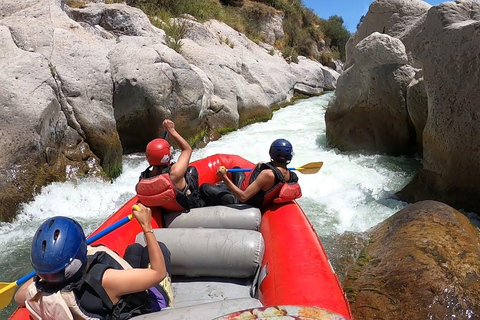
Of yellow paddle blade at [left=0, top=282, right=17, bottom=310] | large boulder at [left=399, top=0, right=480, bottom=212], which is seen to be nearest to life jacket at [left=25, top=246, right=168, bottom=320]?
yellow paddle blade at [left=0, top=282, right=17, bottom=310]

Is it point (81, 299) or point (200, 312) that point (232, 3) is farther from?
point (81, 299)

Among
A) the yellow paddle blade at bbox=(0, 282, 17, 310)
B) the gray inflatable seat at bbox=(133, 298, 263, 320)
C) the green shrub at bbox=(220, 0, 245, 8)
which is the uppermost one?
the gray inflatable seat at bbox=(133, 298, 263, 320)

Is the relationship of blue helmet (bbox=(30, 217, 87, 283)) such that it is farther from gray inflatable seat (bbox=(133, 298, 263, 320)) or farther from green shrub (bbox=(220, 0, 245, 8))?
green shrub (bbox=(220, 0, 245, 8))

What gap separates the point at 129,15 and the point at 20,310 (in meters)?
7.91

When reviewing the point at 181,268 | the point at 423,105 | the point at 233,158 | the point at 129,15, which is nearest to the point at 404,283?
the point at 181,268

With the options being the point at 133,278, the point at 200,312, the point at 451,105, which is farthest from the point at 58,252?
the point at 451,105

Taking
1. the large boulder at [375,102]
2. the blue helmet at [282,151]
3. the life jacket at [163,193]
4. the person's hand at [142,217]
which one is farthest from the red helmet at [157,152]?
the large boulder at [375,102]

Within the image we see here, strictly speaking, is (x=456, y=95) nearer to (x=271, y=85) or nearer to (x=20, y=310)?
(x=20, y=310)

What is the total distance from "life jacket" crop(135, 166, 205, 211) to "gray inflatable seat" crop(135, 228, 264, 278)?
0.41m

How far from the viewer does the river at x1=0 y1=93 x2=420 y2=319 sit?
4172mm

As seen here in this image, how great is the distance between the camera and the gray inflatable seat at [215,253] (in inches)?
106

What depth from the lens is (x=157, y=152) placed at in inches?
117

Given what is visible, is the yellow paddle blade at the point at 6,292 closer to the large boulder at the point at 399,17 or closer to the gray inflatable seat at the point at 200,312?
the gray inflatable seat at the point at 200,312

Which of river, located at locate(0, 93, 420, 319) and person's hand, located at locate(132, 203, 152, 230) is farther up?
→ person's hand, located at locate(132, 203, 152, 230)
